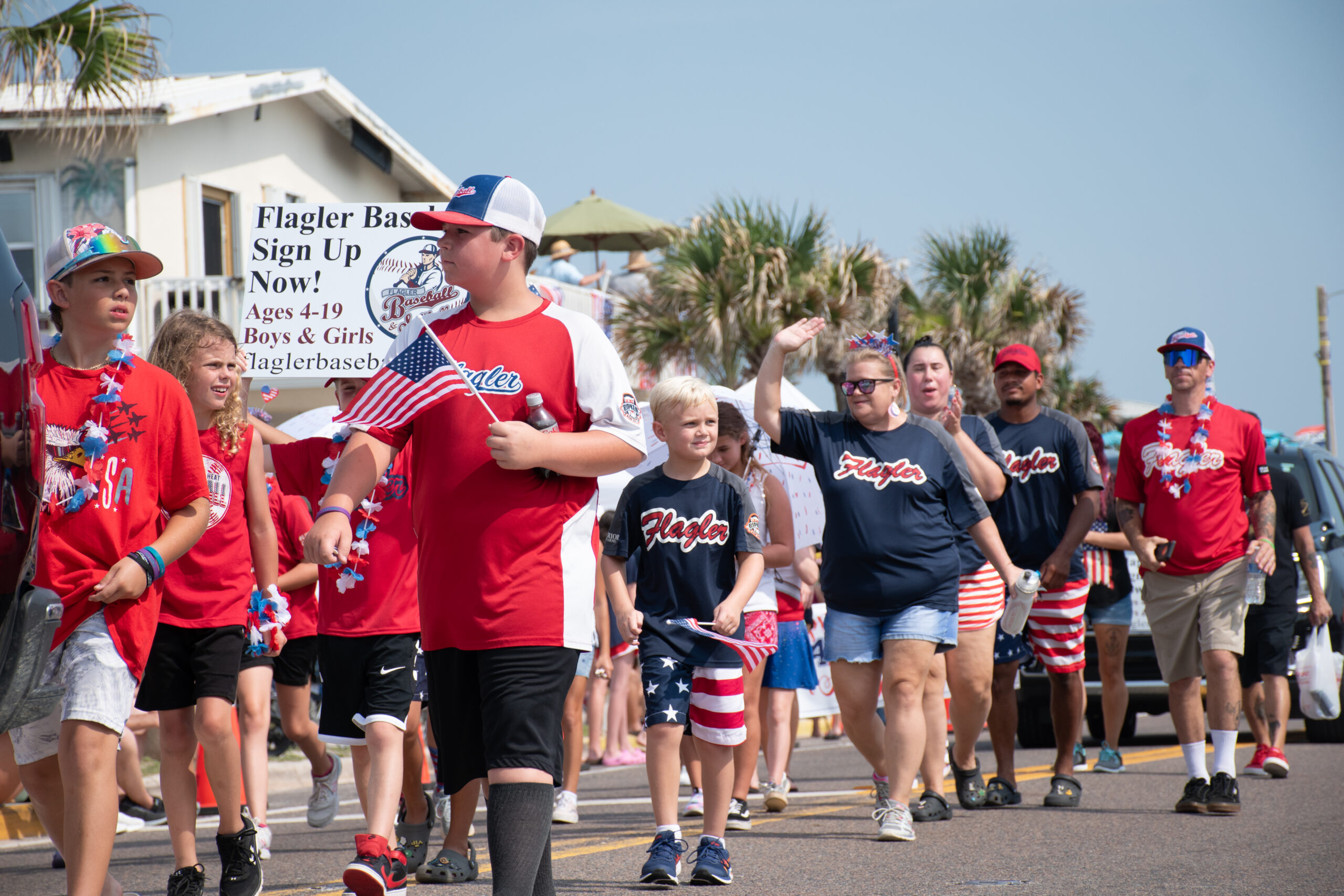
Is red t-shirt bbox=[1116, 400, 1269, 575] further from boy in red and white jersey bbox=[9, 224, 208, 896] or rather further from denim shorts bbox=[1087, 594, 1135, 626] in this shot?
boy in red and white jersey bbox=[9, 224, 208, 896]

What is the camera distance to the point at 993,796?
7.90 m

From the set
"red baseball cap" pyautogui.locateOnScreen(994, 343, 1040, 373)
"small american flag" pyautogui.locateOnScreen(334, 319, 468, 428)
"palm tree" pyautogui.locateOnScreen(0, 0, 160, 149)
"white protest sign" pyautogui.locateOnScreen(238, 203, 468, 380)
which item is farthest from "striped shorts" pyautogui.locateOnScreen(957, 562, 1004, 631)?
"palm tree" pyautogui.locateOnScreen(0, 0, 160, 149)

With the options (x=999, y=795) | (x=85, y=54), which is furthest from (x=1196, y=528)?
(x=85, y=54)

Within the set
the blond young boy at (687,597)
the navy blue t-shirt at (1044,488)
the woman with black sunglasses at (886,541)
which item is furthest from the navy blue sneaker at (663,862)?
the navy blue t-shirt at (1044,488)

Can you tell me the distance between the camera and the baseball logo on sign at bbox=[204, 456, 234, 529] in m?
5.60

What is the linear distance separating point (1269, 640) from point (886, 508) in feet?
12.2

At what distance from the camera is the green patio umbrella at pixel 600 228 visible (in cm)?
3047

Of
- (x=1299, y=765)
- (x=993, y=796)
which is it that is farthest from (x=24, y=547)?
(x=1299, y=765)

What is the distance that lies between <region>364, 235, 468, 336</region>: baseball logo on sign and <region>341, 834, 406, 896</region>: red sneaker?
3091mm

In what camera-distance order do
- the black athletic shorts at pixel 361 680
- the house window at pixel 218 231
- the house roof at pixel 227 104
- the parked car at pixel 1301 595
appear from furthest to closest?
1. the house window at pixel 218 231
2. the house roof at pixel 227 104
3. the parked car at pixel 1301 595
4. the black athletic shorts at pixel 361 680

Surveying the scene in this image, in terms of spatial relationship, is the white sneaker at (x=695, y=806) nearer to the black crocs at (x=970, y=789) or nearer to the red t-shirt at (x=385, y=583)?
the black crocs at (x=970, y=789)

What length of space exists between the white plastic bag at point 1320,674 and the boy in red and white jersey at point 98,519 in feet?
24.9

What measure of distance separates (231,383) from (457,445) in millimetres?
2295

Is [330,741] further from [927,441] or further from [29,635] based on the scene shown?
[927,441]
